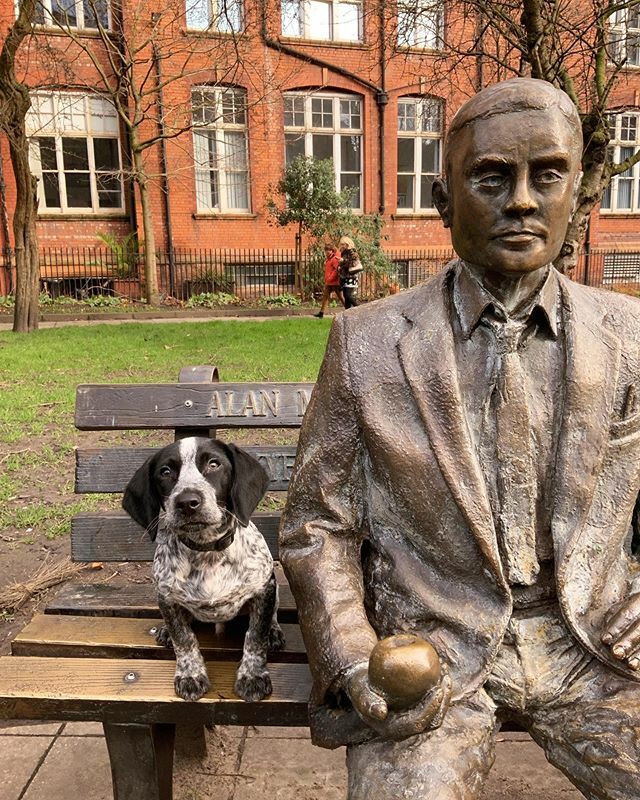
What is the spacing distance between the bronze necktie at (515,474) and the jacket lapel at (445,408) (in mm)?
72

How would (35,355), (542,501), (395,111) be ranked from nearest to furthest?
(542,501), (35,355), (395,111)

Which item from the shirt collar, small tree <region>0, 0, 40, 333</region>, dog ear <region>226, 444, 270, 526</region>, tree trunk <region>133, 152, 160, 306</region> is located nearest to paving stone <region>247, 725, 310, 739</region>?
dog ear <region>226, 444, 270, 526</region>

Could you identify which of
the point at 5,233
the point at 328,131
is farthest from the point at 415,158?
the point at 5,233

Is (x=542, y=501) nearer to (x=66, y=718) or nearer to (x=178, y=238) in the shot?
(x=66, y=718)

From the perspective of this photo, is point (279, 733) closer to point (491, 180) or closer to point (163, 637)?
point (163, 637)

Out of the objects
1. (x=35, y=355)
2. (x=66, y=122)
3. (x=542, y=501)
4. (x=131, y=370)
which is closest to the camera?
(x=542, y=501)

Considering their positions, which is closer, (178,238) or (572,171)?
(572,171)

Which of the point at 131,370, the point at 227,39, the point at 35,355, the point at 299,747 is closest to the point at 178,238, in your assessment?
the point at 227,39

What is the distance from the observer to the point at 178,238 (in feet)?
63.6

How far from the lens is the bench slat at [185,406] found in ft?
9.93

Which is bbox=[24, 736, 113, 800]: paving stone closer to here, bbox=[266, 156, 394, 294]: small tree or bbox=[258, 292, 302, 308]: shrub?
bbox=[258, 292, 302, 308]: shrub

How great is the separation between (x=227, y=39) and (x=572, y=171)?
1488 centimetres

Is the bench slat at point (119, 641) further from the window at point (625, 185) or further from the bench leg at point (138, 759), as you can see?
the window at point (625, 185)

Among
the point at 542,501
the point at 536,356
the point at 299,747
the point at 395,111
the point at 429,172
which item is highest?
the point at 395,111
